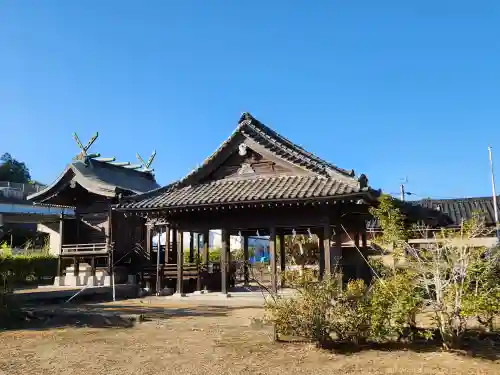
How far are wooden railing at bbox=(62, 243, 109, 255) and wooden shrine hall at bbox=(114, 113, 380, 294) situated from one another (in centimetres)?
472

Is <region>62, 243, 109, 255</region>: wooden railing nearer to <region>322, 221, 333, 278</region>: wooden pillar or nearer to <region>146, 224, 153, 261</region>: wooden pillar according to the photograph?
<region>146, 224, 153, 261</region>: wooden pillar

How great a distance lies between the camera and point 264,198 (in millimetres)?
15031

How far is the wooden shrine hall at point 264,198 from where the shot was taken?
15.0 meters

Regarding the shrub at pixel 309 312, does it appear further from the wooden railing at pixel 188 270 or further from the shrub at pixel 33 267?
the shrub at pixel 33 267

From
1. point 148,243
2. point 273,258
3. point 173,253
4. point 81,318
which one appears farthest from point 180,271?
point 148,243

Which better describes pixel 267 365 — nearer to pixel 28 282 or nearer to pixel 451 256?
pixel 451 256

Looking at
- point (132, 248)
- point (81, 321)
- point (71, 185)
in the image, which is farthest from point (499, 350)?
point (71, 185)

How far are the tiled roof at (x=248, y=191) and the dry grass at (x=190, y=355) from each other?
5.26 metres

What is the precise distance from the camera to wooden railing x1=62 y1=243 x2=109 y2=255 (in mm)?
→ 22219

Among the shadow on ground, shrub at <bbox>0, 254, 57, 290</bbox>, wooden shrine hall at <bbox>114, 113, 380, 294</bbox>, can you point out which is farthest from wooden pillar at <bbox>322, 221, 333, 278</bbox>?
shrub at <bbox>0, 254, 57, 290</bbox>

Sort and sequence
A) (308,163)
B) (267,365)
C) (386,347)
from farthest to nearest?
(308,163) → (386,347) → (267,365)

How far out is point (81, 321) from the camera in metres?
11.5

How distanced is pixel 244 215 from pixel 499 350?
1068 centimetres

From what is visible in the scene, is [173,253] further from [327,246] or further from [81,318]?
[81,318]
